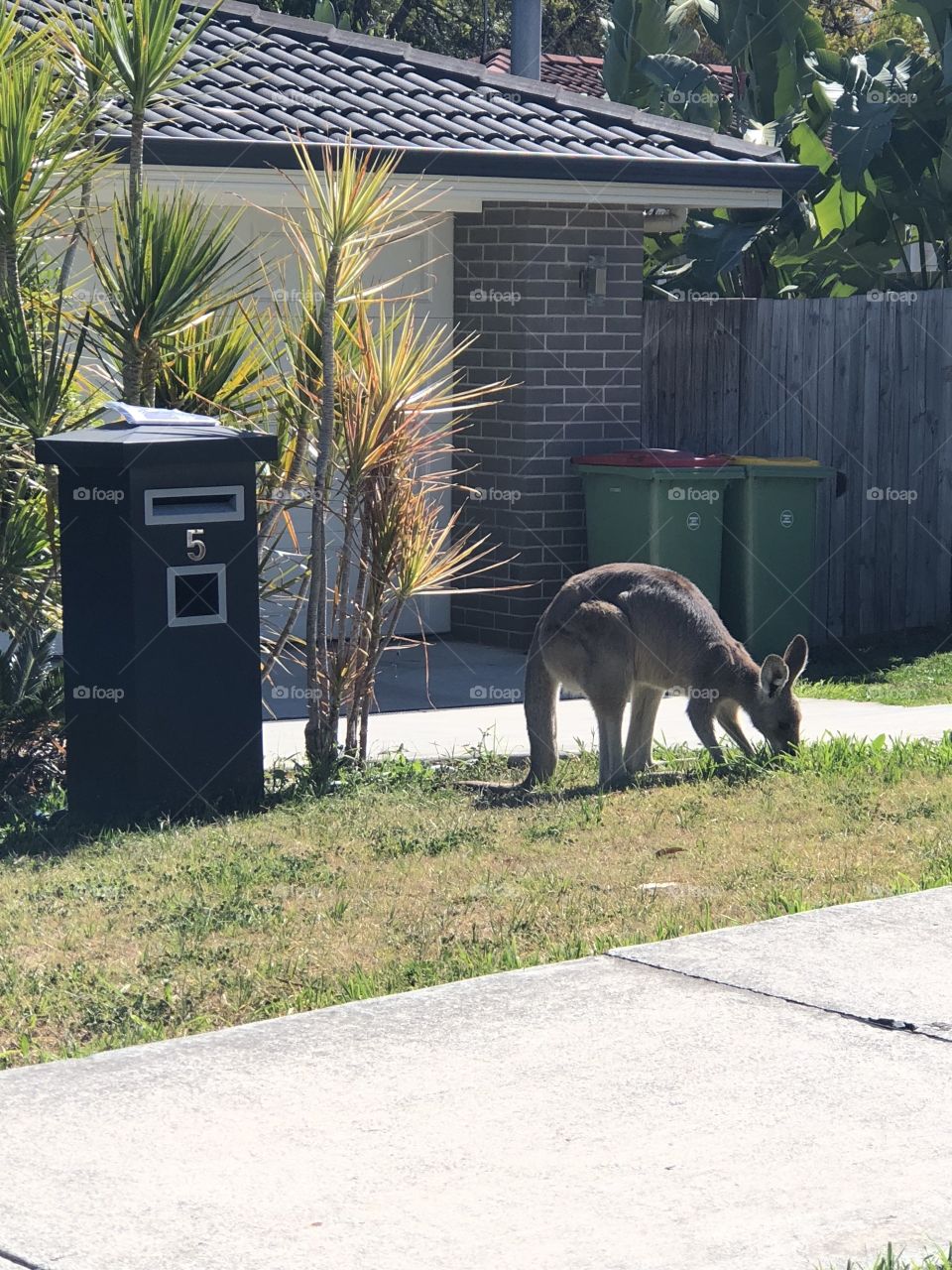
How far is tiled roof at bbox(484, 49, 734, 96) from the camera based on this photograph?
2772cm

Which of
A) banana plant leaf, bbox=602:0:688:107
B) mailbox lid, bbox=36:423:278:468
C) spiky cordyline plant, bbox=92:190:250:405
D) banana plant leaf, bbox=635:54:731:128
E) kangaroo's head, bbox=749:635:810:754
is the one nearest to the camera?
mailbox lid, bbox=36:423:278:468

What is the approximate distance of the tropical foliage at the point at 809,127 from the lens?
59.3ft

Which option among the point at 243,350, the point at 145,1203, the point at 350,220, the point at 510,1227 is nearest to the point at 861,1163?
the point at 510,1227

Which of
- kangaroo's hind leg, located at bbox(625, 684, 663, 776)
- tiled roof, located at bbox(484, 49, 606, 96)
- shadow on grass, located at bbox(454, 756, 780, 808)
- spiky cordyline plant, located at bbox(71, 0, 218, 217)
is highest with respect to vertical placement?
tiled roof, located at bbox(484, 49, 606, 96)

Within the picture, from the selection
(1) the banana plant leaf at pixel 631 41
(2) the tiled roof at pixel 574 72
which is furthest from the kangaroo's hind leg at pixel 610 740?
(2) the tiled roof at pixel 574 72

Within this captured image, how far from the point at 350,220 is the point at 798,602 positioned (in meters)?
5.41

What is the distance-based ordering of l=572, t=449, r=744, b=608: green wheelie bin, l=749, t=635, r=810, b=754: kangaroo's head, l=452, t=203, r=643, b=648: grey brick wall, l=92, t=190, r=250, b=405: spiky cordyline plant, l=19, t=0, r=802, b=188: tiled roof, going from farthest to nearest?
l=452, t=203, r=643, b=648: grey brick wall → l=572, t=449, r=744, b=608: green wheelie bin → l=19, t=0, r=802, b=188: tiled roof → l=749, t=635, r=810, b=754: kangaroo's head → l=92, t=190, r=250, b=405: spiky cordyline plant

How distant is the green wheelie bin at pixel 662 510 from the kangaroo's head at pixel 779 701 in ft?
10.4

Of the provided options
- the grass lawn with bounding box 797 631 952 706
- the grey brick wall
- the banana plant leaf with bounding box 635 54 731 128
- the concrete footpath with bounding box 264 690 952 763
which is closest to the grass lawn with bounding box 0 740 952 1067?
the concrete footpath with bounding box 264 690 952 763

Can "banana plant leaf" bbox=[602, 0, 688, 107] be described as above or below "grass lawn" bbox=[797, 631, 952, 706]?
above

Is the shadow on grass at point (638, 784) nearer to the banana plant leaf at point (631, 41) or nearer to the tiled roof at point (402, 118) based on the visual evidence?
the tiled roof at point (402, 118)

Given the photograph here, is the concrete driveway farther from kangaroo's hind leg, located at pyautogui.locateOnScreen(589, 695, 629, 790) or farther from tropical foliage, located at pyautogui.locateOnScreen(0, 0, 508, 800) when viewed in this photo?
kangaroo's hind leg, located at pyautogui.locateOnScreen(589, 695, 629, 790)

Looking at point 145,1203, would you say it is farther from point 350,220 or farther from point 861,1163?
point 350,220

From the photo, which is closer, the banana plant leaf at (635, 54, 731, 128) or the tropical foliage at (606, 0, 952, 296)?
the tropical foliage at (606, 0, 952, 296)
